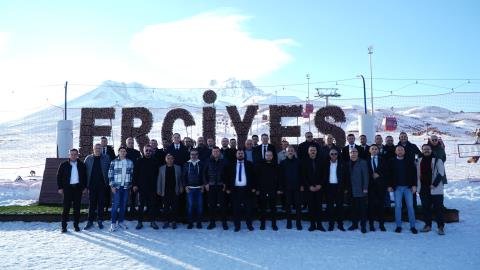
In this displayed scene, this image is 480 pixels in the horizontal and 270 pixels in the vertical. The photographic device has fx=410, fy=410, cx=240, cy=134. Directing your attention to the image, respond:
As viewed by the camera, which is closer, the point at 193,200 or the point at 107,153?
the point at 193,200

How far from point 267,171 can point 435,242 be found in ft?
11.2

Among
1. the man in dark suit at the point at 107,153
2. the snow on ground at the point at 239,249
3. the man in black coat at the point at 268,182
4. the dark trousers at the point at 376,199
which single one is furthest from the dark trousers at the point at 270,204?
the man in dark suit at the point at 107,153

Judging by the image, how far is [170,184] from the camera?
8789mm

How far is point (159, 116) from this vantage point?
189ft

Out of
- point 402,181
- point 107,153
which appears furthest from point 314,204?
point 107,153

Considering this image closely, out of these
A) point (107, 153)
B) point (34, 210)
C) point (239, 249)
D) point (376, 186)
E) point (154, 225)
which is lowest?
point (239, 249)

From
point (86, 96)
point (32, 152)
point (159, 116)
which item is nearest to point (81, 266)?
point (32, 152)

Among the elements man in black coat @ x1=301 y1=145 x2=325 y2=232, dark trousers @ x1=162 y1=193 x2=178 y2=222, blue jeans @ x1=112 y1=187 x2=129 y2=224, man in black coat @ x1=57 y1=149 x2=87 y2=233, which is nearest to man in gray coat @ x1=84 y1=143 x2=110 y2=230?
man in black coat @ x1=57 y1=149 x2=87 y2=233

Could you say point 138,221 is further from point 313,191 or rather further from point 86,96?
point 86,96

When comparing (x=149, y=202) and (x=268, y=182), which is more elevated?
(x=268, y=182)

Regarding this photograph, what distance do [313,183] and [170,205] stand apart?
10.2 feet

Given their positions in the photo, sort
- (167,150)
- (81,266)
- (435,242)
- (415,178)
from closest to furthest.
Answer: (81,266), (435,242), (415,178), (167,150)

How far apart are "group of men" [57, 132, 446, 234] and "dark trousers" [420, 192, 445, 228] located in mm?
18

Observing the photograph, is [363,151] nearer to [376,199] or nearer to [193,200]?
[376,199]
